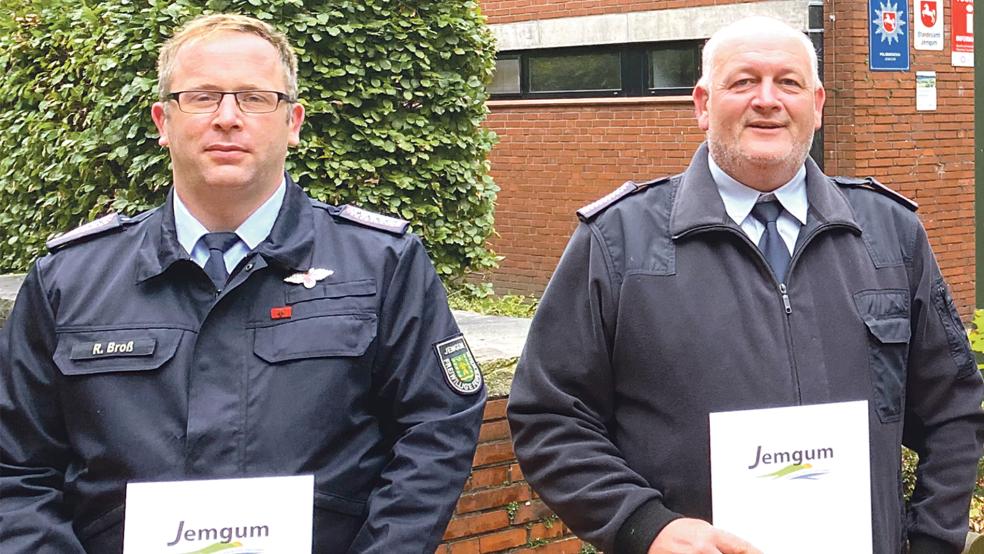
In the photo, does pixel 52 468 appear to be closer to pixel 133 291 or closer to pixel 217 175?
pixel 133 291

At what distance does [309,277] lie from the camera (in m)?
2.74

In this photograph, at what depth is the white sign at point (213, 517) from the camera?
8.25ft

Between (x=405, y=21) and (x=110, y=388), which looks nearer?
(x=110, y=388)

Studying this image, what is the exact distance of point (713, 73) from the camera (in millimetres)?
2875

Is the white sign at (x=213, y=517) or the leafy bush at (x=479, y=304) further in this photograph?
the leafy bush at (x=479, y=304)

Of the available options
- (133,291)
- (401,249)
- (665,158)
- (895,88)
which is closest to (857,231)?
(401,249)

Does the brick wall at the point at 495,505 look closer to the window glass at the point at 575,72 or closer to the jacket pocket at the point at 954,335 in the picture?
the jacket pocket at the point at 954,335

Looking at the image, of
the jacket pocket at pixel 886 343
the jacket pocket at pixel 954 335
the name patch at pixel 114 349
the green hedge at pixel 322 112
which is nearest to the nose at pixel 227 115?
the name patch at pixel 114 349

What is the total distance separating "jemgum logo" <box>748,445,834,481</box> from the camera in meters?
2.64

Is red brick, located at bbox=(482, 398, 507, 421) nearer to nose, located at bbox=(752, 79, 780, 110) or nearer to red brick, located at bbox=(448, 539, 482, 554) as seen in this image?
red brick, located at bbox=(448, 539, 482, 554)

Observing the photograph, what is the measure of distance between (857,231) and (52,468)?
5.81 feet

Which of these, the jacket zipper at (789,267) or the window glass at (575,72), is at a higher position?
the window glass at (575,72)

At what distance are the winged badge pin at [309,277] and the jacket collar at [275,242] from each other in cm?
2

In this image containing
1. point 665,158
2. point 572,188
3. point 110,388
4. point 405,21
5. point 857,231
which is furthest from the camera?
point 572,188
